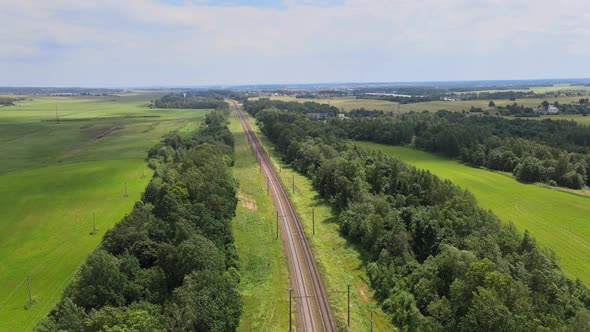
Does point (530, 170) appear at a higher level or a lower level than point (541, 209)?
higher

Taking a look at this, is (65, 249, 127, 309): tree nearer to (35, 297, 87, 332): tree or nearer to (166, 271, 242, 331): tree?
(35, 297, 87, 332): tree

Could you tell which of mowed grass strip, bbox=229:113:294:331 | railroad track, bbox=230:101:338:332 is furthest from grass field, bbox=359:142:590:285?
mowed grass strip, bbox=229:113:294:331

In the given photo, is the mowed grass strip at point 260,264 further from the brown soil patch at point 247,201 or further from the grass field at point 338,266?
the grass field at point 338,266

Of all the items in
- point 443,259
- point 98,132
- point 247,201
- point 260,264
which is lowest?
point 260,264

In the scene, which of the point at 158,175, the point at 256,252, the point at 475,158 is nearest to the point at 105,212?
the point at 158,175

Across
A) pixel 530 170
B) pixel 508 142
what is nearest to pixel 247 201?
pixel 530 170

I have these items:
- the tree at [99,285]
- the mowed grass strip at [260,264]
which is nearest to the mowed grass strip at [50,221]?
the tree at [99,285]

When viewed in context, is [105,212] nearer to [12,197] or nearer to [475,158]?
[12,197]

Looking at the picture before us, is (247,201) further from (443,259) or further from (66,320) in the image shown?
(66,320)
